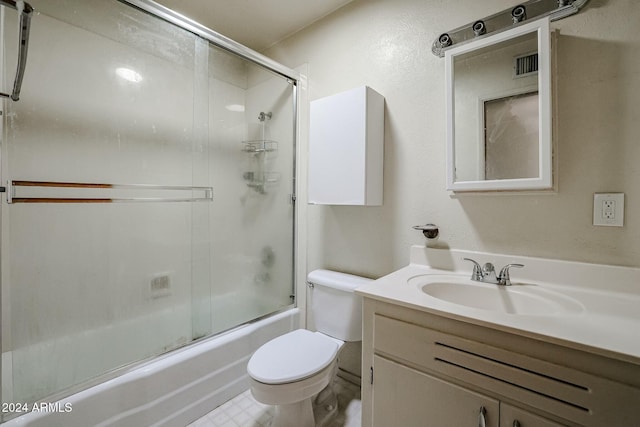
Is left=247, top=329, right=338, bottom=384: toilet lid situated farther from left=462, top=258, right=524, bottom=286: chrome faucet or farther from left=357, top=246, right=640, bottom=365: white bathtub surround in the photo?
left=462, top=258, right=524, bottom=286: chrome faucet

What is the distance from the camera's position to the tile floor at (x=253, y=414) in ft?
4.52

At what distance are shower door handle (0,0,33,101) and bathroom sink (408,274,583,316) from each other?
170 cm

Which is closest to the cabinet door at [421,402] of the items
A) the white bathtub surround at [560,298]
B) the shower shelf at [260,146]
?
the white bathtub surround at [560,298]

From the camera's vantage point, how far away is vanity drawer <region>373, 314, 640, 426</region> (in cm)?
64

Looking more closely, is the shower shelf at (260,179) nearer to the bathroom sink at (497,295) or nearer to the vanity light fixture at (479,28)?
the bathroom sink at (497,295)

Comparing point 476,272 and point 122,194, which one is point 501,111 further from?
point 122,194

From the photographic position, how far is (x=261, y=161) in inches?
77.9

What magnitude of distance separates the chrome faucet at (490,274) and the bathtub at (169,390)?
1283mm

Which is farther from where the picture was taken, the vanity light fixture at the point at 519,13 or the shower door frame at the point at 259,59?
the shower door frame at the point at 259,59

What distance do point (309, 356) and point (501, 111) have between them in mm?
1378

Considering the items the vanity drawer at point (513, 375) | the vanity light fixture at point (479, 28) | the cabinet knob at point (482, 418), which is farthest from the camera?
the vanity light fixture at point (479, 28)

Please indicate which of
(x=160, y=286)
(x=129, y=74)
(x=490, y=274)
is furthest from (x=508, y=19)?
(x=160, y=286)

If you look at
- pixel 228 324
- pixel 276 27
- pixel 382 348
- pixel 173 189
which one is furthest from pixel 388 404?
pixel 276 27

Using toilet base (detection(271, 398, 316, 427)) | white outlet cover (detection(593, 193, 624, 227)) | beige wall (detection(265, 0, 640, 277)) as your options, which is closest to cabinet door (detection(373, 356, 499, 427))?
toilet base (detection(271, 398, 316, 427))
